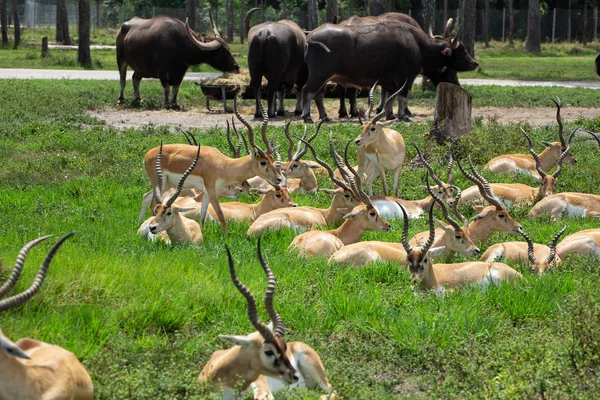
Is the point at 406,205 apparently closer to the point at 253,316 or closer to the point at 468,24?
the point at 253,316

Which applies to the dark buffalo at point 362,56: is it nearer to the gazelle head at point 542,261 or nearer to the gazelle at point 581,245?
the gazelle at point 581,245

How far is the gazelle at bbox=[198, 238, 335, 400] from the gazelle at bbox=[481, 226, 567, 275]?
11.0 ft

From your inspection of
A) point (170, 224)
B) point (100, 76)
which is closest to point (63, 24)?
point (100, 76)

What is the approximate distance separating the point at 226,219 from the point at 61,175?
9.40 ft

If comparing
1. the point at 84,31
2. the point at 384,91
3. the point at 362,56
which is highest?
the point at 84,31

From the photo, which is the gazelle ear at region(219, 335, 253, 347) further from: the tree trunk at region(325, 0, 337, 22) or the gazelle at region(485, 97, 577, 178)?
the tree trunk at region(325, 0, 337, 22)

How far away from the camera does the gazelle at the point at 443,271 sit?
7.55 meters

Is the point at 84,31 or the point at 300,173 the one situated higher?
the point at 84,31

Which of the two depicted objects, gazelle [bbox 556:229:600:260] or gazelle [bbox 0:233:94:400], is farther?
gazelle [bbox 556:229:600:260]

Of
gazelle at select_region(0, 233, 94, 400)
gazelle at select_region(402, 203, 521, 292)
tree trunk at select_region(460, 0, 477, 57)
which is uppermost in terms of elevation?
tree trunk at select_region(460, 0, 477, 57)

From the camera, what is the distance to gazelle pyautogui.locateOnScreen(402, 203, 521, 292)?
24.8 ft

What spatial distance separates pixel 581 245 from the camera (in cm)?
872

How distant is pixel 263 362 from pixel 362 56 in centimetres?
1520

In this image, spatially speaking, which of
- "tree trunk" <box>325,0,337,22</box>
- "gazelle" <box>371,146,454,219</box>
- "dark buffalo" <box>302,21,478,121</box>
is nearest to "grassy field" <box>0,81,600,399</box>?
"gazelle" <box>371,146,454,219</box>
